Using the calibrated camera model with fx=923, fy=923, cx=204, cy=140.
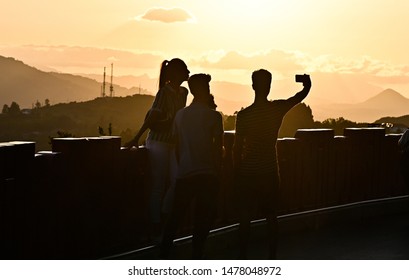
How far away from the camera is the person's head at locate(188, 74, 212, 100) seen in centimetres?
838

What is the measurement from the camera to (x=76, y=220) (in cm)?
904

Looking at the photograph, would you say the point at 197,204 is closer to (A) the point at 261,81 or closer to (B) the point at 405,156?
(A) the point at 261,81

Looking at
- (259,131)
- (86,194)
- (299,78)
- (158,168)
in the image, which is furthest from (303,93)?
(86,194)

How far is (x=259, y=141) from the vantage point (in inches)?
332

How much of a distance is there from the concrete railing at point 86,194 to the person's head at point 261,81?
60.4 inches

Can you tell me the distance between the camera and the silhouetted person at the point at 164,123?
30.5ft

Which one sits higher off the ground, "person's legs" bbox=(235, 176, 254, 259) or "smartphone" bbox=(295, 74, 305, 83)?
"smartphone" bbox=(295, 74, 305, 83)

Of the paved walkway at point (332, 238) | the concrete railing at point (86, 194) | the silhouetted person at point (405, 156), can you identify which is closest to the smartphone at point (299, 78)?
the concrete railing at point (86, 194)

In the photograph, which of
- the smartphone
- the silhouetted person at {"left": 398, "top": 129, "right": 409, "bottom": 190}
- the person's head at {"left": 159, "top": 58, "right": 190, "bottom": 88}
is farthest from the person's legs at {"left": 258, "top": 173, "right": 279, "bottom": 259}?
the silhouetted person at {"left": 398, "top": 129, "right": 409, "bottom": 190}

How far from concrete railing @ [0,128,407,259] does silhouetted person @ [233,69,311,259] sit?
953 millimetres

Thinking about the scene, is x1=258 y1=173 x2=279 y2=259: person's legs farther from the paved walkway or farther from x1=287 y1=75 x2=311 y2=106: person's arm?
the paved walkway

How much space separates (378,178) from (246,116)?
7289 millimetres

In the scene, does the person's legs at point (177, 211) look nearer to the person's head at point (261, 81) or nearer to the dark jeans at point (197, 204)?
the dark jeans at point (197, 204)
